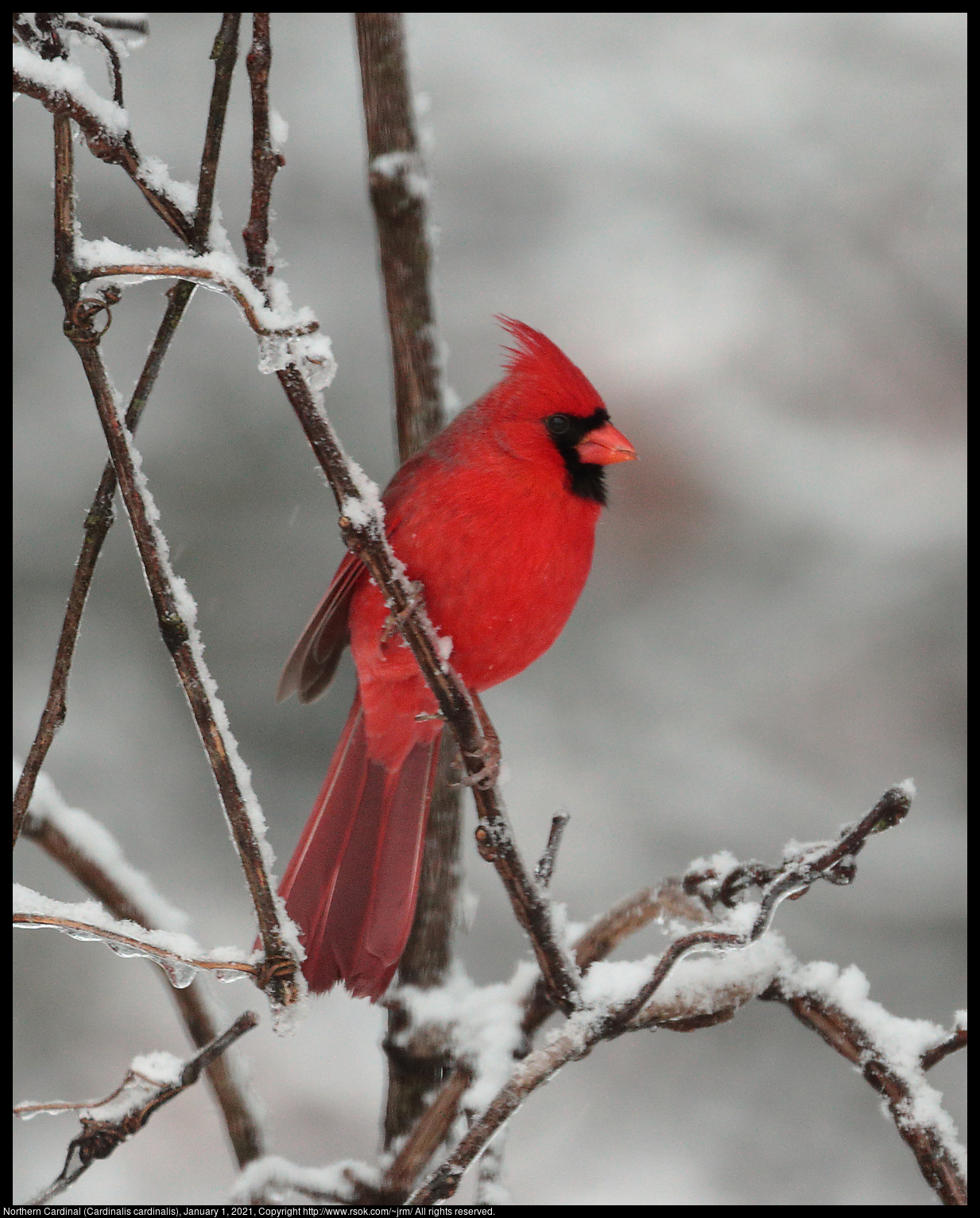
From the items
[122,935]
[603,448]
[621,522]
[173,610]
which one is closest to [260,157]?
[173,610]

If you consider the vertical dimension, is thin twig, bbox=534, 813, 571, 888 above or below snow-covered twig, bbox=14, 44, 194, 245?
below

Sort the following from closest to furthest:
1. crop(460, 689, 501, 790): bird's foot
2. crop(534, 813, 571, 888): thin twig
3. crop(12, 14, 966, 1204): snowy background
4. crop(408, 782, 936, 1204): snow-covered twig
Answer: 1. crop(408, 782, 936, 1204): snow-covered twig
2. crop(460, 689, 501, 790): bird's foot
3. crop(534, 813, 571, 888): thin twig
4. crop(12, 14, 966, 1204): snowy background

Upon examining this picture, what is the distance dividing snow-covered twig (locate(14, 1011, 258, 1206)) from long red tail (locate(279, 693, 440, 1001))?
20cm

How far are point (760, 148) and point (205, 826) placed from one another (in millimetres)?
2071

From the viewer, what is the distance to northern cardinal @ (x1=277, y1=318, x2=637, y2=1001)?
56.5 inches

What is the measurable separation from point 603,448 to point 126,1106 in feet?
3.33

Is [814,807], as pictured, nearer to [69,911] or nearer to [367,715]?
[367,715]

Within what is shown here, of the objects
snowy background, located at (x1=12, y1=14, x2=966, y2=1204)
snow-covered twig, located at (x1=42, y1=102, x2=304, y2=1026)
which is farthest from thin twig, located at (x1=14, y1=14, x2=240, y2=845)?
snowy background, located at (x1=12, y1=14, x2=966, y2=1204)

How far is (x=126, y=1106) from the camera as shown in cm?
104

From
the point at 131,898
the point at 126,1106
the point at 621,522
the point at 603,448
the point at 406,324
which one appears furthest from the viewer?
the point at 621,522

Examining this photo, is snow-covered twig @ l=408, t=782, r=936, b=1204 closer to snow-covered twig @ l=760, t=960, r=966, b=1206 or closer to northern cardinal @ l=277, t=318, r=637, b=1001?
snow-covered twig @ l=760, t=960, r=966, b=1206

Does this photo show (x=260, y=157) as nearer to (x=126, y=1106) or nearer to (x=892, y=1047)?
(x=126, y=1106)

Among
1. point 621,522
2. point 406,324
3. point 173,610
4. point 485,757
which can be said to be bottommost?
point 173,610

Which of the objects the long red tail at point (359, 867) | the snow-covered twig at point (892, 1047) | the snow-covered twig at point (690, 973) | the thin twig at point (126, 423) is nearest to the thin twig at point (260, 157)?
the thin twig at point (126, 423)
